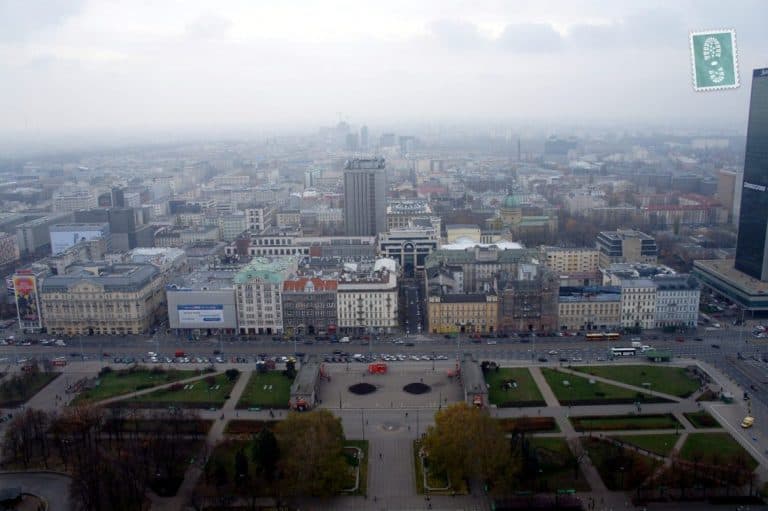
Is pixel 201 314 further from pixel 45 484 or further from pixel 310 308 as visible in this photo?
pixel 45 484

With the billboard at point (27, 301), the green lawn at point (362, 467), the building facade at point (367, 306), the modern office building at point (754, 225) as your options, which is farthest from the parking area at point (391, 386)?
the modern office building at point (754, 225)

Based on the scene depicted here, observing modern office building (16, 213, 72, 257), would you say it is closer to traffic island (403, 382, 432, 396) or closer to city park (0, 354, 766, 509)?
city park (0, 354, 766, 509)

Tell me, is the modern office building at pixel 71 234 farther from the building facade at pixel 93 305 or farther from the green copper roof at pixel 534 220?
the green copper roof at pixel 534 220

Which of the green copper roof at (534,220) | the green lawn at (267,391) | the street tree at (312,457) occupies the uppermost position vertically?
the green copper roof at (534,220)

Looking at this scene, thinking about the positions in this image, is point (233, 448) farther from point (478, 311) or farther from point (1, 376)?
point (478, 311)

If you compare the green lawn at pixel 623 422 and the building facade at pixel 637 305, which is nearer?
the green lawn at pixel 623 422

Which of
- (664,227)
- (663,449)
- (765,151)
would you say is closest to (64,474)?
(663,449)

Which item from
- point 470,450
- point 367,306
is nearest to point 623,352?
point 367,306
